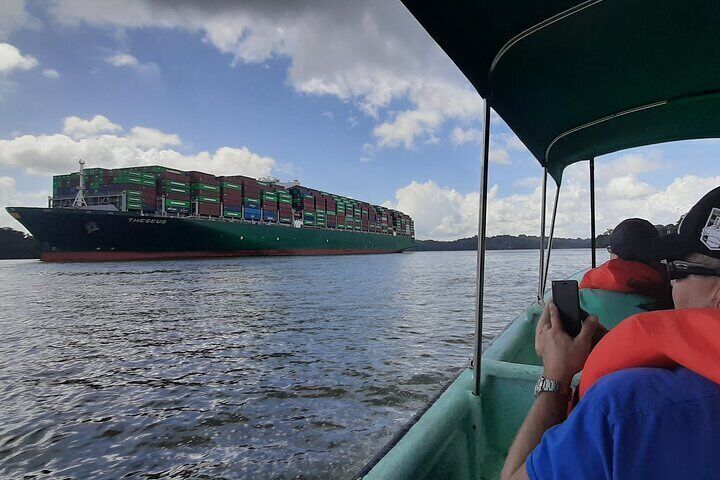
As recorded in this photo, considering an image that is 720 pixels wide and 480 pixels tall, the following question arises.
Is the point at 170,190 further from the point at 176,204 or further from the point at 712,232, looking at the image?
the point at 712,232

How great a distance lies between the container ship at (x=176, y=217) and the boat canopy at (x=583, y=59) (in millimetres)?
33441

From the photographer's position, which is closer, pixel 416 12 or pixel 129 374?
pixel 416 12

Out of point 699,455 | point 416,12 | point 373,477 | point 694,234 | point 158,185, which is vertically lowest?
point 373,477

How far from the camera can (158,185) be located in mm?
37812

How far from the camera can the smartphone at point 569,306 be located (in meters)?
1.11

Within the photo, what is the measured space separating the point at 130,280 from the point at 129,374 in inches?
590

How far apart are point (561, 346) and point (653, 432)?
0.44m

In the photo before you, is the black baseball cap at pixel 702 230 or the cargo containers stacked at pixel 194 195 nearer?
the black baseball cap at pixel 702 230

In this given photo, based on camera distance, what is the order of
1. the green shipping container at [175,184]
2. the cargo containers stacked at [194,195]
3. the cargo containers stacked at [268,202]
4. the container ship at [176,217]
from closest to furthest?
the container ship at [176,217] < the cargo containers stacked at [194,195] < the green shipping container at [175,184] < the cargo containers stacked at [268,202]

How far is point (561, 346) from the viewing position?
1096 millimetres

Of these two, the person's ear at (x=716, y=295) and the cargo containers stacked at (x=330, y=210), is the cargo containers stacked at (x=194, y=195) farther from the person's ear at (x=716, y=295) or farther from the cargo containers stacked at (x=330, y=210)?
the person's ear at (x=716, y=295)

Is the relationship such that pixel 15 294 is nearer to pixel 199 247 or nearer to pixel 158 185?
pixel 199 247

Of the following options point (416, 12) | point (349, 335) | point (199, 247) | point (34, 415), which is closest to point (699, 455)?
point (416, 12)

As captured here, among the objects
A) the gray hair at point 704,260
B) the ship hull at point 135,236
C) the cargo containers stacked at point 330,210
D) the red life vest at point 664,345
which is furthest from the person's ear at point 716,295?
the cargo containers stacked at point 330,210
